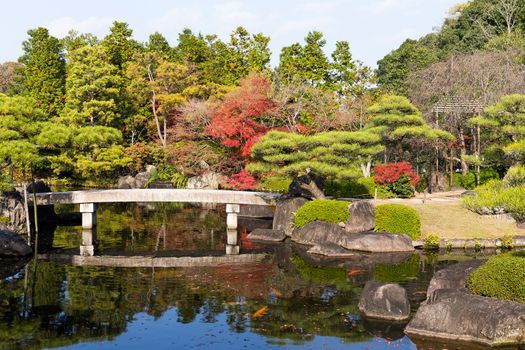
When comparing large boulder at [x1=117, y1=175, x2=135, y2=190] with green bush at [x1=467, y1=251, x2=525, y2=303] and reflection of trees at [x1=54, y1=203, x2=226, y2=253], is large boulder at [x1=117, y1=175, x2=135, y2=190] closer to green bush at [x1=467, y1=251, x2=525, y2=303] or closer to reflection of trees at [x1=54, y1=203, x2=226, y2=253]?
reflection of trees at [x1=54, y1=203, x2=226, y2=253]

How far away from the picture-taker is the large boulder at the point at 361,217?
2831 centimetres

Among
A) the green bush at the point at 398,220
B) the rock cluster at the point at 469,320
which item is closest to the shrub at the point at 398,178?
the green bush at the point at 398,220

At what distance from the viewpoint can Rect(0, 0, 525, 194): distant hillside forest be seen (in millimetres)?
29188

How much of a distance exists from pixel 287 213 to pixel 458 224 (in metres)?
8.72

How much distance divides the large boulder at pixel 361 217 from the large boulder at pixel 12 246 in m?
14.9

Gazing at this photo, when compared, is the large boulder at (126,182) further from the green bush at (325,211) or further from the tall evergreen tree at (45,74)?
the green bush at (325,211)

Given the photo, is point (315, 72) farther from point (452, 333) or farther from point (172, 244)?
point (452, 333)

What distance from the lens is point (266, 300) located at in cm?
1903

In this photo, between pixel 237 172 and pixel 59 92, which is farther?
pixel 59 92

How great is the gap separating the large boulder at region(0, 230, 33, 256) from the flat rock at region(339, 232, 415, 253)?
1433cm

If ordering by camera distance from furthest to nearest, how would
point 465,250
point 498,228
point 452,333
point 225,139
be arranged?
point 225,139, point 498,228, point 465,250, point 452,333

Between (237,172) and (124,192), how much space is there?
1675 cm

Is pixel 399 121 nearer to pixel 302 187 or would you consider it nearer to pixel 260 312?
pixel 302 187

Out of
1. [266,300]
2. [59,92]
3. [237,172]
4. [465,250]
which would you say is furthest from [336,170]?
[59,92]
